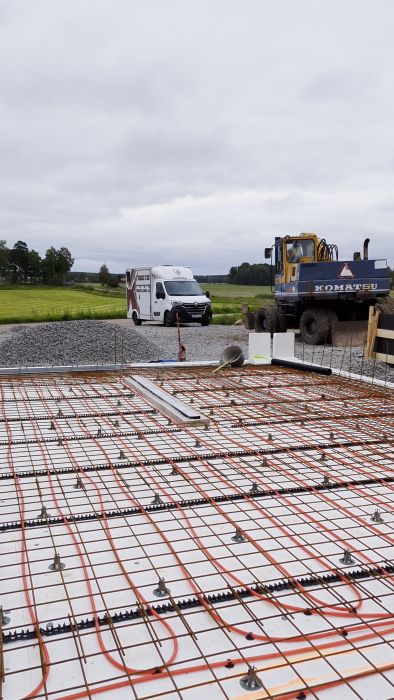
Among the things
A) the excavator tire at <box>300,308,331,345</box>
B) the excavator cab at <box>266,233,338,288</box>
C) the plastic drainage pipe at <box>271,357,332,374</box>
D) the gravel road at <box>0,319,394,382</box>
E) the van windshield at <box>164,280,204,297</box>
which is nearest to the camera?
the plastic drainage pipe at <box>271,357,332,374</box>

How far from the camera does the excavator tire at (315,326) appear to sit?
1164cm

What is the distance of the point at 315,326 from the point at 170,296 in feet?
20.1

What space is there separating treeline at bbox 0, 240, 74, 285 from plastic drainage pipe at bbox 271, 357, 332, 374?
194ft

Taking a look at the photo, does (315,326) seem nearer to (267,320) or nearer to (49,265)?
(267,320)

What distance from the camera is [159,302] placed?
17.2m

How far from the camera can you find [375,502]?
2523 mm

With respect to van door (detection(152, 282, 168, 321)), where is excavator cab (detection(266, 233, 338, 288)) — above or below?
above

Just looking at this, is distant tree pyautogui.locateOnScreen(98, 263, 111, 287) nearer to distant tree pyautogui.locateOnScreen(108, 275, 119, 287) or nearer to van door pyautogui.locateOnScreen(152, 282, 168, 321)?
distant tree pyautogui.locateOnScreen(108, 275, 119, 287)

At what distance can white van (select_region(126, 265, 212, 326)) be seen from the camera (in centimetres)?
1686

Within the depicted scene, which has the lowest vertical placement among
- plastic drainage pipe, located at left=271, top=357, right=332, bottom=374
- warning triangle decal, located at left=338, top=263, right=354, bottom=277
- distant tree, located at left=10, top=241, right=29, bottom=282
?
plastic drainage pipe, located at left=271, top=357, right=332, bottom=374

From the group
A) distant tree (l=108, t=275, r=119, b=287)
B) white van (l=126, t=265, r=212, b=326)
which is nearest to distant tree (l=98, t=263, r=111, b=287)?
distant tree (l=108, t=275, r=119, b=287)

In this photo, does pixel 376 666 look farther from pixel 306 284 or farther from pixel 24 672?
pixel 306 284

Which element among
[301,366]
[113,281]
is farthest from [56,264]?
[301,366]

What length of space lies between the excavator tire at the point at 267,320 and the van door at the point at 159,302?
412 cm
